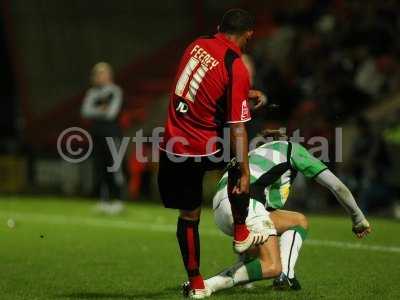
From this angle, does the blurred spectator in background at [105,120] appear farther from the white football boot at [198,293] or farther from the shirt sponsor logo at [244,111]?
the shirt sponsor logo at [244,111]

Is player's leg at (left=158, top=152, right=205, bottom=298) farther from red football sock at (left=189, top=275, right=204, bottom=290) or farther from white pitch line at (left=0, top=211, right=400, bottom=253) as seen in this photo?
white pitch line at (left=0, top=211, right=400, bottom=253)

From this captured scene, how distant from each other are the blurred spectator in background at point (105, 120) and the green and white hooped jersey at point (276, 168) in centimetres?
810

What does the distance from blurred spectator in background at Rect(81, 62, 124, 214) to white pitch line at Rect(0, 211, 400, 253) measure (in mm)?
744

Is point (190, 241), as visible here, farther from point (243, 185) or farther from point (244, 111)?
point (244, 111)

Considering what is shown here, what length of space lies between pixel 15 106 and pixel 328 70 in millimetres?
12064

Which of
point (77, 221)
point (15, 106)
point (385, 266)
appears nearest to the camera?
point (385, 266)

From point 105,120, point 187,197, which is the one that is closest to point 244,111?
point 187,197

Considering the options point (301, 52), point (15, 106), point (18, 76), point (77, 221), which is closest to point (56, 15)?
point (18, 76)

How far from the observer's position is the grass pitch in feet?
26.8

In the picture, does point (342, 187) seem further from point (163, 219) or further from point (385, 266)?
point (163, 219)

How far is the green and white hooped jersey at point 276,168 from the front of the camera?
312 inches

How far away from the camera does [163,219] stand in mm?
15203

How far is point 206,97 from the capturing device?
7.42m

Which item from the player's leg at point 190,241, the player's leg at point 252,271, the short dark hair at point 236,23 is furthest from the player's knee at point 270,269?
the short dark hair at point 236,23
